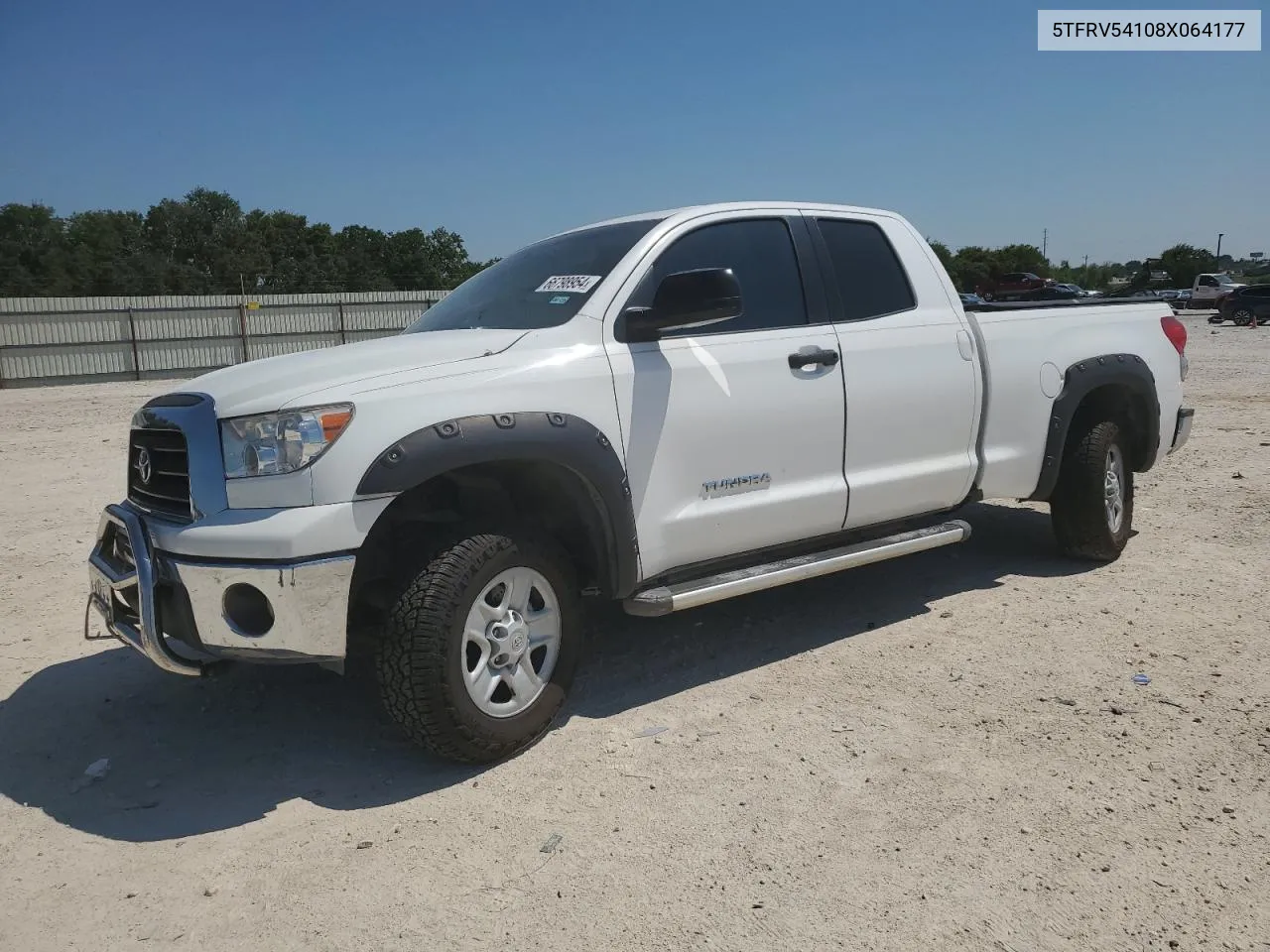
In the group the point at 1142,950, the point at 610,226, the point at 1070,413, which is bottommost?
the point at 1142,950

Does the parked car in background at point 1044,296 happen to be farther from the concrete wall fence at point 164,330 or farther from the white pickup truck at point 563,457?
the concrete wall fence at point 164,330

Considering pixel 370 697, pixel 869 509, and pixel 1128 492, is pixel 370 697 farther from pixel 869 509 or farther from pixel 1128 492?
pixel 1128 492

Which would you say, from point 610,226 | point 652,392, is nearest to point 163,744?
point 652,392

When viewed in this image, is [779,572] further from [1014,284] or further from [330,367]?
[1014,284]

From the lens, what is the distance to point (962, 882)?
2.69 metres

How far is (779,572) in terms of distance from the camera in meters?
4.05

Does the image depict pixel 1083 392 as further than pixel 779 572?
Yes

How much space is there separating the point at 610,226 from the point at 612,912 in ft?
9.43

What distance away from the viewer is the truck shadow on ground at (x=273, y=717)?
334 cm

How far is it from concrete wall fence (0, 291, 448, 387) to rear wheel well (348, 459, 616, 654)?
24.0 m

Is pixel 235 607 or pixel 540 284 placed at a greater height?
pixel 540 284

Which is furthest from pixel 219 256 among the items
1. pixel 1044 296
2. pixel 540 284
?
pixel 540 284

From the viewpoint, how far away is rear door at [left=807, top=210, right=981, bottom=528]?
4.41 meters

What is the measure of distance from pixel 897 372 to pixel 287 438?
276 cm
